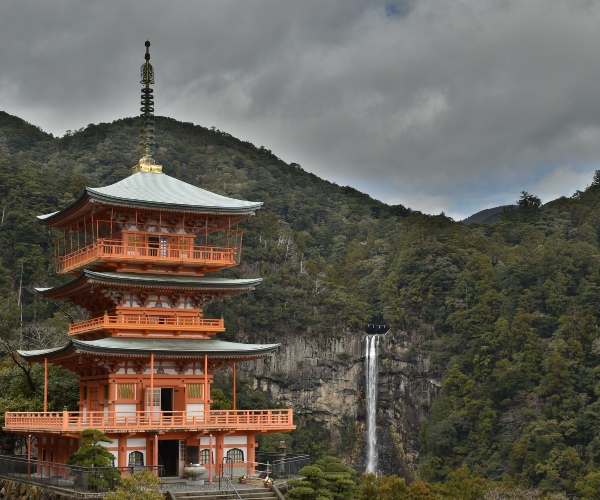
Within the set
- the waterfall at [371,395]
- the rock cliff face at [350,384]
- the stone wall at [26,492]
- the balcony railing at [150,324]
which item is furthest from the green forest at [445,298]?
the balcony railing at [150,324]

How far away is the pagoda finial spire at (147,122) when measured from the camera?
145 ft

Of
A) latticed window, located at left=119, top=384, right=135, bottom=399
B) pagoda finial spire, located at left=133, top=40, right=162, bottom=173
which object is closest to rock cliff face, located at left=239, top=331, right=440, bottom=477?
pagoda finial spire, located at left=133, top=40, right=162, bottom=173

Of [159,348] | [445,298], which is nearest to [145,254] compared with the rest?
[159,348]

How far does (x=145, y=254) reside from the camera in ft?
132

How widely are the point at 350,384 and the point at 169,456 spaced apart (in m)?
52.8

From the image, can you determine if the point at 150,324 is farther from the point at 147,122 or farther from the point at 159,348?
the point at 147,122

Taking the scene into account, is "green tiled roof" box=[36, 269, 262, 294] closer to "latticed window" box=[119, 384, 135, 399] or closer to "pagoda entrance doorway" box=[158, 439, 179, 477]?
"latticed window" box=[119, 384, 135, 399]

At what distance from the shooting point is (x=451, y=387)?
8506cm

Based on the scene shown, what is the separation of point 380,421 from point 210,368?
4877 cm

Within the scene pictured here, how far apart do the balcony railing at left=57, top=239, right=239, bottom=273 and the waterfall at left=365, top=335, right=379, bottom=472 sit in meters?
46.8

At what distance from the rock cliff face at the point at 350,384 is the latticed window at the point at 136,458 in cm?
5024

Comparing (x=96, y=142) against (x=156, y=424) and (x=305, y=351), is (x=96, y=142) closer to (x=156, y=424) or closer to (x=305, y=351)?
(x=305, y=351)

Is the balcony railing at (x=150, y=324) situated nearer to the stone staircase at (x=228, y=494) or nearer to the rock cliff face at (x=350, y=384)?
the stone staircase at (x=228, y=494)

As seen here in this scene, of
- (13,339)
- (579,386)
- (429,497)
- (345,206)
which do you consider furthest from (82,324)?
(345,206)
